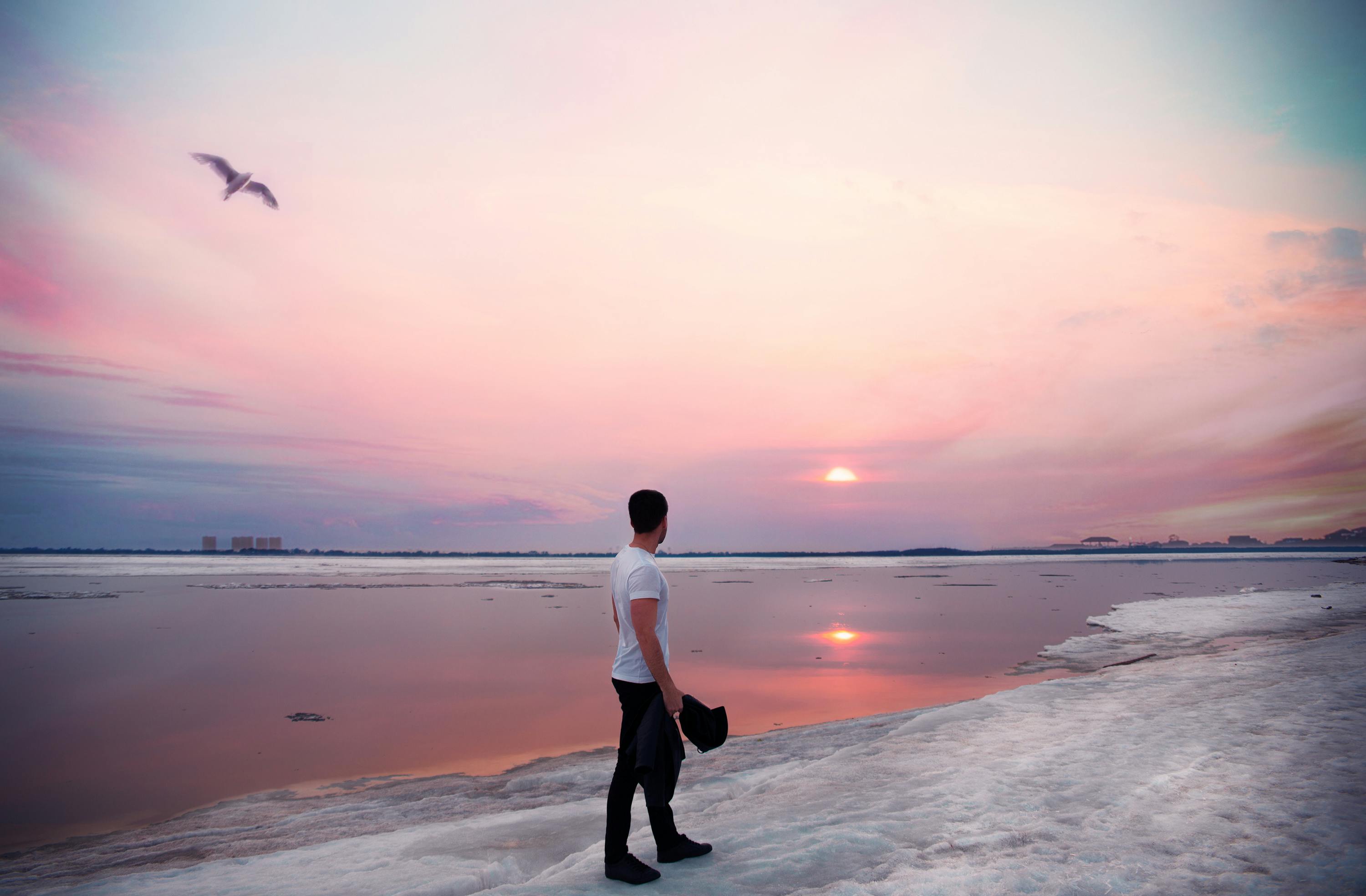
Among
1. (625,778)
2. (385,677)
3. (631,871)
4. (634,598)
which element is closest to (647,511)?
(634,598)

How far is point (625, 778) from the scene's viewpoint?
4270 mm

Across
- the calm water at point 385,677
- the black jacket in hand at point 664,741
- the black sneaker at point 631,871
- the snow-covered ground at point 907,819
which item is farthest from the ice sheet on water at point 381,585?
the black jacket in hand at point 664,741

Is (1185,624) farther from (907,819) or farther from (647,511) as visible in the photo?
(647,511)

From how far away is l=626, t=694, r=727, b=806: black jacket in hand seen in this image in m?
4.15

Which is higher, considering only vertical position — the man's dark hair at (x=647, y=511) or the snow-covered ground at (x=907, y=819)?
the man's dark hair at (x=647, y=511)

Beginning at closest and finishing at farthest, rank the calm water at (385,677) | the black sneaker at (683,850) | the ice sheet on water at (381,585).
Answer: the black sneaker at (683,850) < the calm water at (385,677) < the ice sheet on water at (381,585)

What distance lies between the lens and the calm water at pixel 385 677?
8.15 meters

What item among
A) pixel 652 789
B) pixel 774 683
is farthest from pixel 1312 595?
pixel 652 789

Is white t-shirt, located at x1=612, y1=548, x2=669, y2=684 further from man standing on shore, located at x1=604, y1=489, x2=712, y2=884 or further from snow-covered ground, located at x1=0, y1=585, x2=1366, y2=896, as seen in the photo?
snow-covered ground, located at x1=0, y1=585, x2=1366, y2=896

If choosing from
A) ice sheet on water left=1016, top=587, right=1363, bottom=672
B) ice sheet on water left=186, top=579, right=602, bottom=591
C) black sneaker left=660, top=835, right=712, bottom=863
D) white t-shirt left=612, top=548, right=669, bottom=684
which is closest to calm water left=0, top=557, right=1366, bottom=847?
ice sheet on water left=1016, top=587, right=1363, bottom=672

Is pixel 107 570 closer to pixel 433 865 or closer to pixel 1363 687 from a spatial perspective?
pixel 433 865

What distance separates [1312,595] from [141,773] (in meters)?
32.5

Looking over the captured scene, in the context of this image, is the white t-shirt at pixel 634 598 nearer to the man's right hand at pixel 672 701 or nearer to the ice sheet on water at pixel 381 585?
the man's right hand at pixel 672 701

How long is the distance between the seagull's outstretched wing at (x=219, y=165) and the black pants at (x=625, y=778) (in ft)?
39.9
